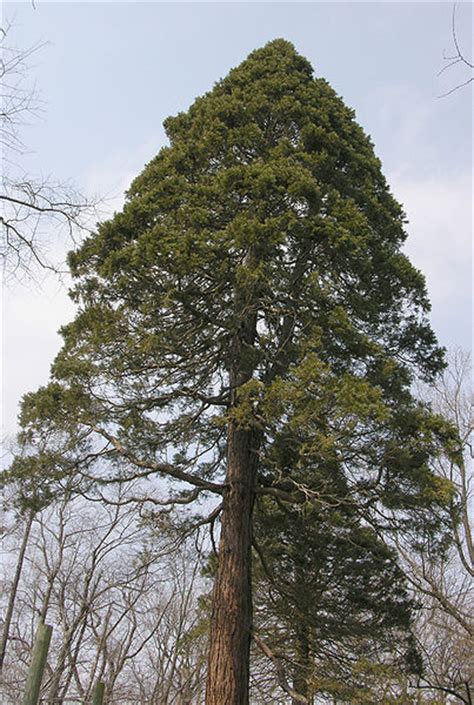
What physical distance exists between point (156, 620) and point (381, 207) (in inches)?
600

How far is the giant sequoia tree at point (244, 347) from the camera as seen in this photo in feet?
17.5

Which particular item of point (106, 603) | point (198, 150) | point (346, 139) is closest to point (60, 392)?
point (198, 150)

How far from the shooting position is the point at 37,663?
3473 mm

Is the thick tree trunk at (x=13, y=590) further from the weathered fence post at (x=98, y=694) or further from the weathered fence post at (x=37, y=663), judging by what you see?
the weathered fence post at (x=37, y=663)

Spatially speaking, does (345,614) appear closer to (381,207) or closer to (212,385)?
(212,385)

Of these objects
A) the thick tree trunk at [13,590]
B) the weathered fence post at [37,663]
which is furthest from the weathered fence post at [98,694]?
the thick tree trunk at [13,590]

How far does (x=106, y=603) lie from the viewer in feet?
52.0

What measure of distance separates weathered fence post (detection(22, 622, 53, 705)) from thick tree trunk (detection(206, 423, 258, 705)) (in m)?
2.14

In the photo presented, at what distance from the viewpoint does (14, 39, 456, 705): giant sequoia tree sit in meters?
5.33

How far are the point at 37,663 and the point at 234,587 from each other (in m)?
2.47

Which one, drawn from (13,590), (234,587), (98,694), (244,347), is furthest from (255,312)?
(13,590)

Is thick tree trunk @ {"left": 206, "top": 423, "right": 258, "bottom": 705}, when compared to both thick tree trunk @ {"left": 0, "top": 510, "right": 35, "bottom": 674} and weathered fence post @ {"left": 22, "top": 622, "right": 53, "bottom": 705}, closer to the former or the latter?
weathered fence post @ {"left": 22, "top": 622, "right": 53, "bottom": 705}

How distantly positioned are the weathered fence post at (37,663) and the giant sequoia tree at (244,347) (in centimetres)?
217

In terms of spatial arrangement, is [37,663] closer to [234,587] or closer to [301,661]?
[234,587]
